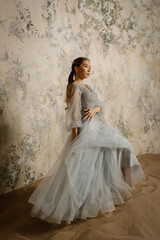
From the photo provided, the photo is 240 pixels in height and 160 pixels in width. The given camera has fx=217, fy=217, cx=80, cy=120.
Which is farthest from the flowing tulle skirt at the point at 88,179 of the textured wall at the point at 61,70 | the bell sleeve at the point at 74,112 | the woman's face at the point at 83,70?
the textured wall at the point at 61,70

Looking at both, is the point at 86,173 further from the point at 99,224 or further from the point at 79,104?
the point at 79,104

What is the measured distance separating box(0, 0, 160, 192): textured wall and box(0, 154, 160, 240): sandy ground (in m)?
0.66

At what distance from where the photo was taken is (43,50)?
3.09m

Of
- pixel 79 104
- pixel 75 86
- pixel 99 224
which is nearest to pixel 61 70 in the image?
pixel 75 86

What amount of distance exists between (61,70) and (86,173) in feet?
6.11

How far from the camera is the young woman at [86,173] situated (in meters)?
1.91

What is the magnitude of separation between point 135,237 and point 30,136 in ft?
6.21

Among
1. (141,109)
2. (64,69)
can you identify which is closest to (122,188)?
(64,69)

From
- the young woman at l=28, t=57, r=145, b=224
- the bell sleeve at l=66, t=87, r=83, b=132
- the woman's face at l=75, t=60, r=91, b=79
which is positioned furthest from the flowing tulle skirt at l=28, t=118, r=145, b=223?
the woman's face at l=75, t=60, r=91, b=79

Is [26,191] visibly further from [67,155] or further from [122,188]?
[122,188]

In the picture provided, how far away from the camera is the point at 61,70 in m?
3.32

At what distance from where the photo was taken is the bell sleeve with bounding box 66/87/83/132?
216cm

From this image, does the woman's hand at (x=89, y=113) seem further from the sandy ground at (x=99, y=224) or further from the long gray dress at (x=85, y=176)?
the sandy ground at (x=99, y=224)

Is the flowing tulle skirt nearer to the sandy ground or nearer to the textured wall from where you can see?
Result: the sandy ground
